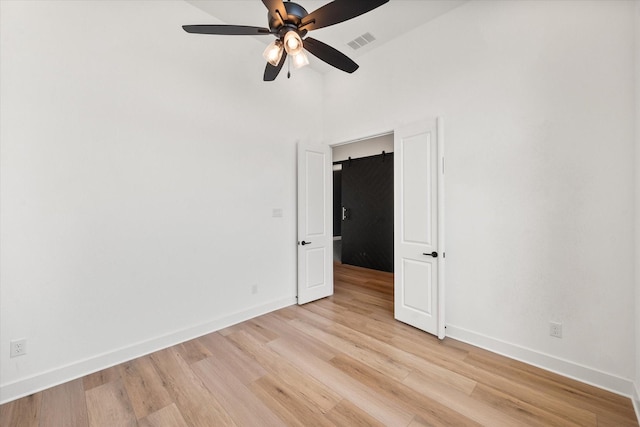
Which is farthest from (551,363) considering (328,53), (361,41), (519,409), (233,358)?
(361,41)

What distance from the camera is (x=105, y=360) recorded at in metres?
2.22

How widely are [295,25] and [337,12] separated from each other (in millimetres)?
302

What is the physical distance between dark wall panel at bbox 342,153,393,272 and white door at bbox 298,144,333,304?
189cm

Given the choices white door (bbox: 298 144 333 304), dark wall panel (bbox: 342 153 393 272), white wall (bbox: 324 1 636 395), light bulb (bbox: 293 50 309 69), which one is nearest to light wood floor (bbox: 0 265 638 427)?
white wall (bbox: 324 1 636 395)

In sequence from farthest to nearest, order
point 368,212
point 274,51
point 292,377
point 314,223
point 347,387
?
1. point 368,212
2. point 314,223
3. point 292,377
4. point 347,387
5. point 274,51

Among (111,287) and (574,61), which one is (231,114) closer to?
(111,287)

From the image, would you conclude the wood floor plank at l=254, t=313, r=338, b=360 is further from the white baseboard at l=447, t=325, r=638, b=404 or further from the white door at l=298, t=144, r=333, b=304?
the white baseboard at l=447, t=325, r=638, b=404

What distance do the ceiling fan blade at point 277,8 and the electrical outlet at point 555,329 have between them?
308 cm

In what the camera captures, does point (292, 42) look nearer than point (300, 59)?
Yes

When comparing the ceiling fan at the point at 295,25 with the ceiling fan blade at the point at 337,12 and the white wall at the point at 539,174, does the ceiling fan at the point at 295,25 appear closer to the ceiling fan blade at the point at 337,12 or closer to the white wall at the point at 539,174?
the ceiling fan blade at the point at 337,12

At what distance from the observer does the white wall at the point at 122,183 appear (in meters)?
1.92

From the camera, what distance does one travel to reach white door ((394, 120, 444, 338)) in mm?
2674

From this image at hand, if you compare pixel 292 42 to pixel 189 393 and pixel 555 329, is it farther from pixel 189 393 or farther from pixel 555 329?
pixel 555 329

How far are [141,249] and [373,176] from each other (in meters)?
4.42
